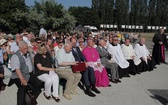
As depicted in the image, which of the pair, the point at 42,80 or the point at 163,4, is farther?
the point at 163,4

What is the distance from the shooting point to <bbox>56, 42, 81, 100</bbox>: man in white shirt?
21.4 ft

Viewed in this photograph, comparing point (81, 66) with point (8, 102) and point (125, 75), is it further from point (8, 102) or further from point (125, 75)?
point (125, 75)

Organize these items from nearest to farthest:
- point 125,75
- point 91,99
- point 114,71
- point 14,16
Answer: point 91,99 < point 114,71 < point 125,75 < point 14,16

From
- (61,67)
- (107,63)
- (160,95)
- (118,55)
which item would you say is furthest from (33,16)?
(160,95)

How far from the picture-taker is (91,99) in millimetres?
6500

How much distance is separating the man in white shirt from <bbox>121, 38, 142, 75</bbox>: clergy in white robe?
342cm

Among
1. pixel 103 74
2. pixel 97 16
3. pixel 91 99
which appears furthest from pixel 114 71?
pixel 97 16

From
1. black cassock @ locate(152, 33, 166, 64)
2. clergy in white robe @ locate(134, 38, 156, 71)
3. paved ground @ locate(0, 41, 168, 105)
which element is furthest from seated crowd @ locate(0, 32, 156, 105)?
black cassock @ locate(152, 33, 166, 64)

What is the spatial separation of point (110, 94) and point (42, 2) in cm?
3783

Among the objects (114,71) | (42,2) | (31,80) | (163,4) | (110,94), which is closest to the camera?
(31,80)

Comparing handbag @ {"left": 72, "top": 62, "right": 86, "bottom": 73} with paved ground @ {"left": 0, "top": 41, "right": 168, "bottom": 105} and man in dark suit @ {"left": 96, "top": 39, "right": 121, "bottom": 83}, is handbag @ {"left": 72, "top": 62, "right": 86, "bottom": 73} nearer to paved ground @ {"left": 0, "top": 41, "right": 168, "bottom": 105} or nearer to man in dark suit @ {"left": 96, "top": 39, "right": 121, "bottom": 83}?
paved ground @ {"left": 0, "top": 41, "right": 168, "bottom": 105}

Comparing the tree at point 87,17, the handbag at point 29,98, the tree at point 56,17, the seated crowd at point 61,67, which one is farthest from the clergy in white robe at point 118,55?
the tree at point 87,17

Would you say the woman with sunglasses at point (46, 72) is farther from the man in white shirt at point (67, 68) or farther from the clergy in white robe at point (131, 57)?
the clergy in white robe at point (131, 57)

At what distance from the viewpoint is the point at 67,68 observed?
6.76 m
